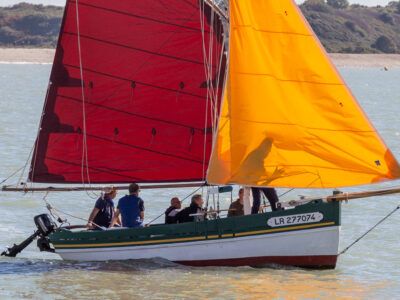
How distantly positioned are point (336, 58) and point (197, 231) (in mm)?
148583

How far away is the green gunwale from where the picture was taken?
17609 millimetres

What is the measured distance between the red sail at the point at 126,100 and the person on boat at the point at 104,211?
84 centimetres

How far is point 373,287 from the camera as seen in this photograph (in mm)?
18078

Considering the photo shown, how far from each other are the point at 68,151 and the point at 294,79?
5112mm

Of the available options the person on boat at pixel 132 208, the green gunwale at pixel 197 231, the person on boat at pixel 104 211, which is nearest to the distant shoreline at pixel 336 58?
the person on boat at pixel 104 211

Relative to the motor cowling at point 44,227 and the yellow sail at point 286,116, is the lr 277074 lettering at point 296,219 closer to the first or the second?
the yellow sail at point 286,116

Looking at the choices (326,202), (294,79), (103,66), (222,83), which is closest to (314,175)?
(326,202)

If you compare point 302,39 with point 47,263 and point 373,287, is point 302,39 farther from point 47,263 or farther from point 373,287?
point 47,263

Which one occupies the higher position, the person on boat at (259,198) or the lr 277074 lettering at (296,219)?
the person on boat at (259,198)

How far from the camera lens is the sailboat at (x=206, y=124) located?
17625 mm

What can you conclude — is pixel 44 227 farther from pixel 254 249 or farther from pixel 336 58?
pixel 336 58

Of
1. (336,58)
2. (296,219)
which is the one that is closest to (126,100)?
(296,219)

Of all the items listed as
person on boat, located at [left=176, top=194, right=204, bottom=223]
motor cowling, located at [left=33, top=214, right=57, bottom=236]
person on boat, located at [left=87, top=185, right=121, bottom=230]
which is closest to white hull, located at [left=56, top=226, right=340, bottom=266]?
person on boat, located at [left=176, top=194, right=204, bottom=223]

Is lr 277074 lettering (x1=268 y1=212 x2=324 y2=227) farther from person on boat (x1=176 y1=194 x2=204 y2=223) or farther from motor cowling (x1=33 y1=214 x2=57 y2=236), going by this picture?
motor cowling (x1=33 y1=214 x2=57 y2=236)
